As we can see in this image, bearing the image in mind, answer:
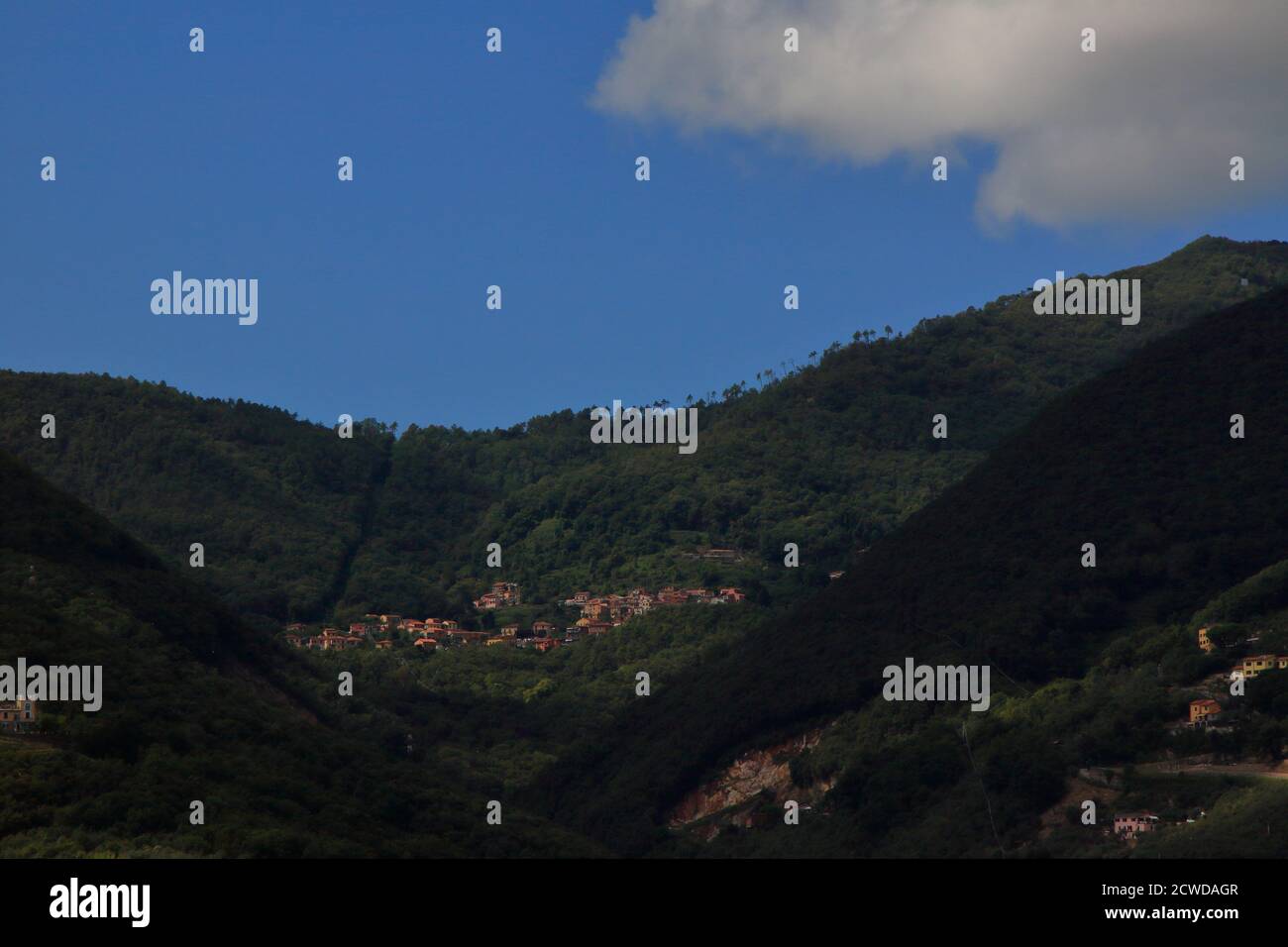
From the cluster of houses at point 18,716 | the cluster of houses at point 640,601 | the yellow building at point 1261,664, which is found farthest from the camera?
the cluster of houses at point 640,601

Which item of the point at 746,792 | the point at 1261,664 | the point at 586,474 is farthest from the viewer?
the point at 586,474

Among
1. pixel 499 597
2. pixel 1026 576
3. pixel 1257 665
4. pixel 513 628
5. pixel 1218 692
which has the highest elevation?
pixel 499 597

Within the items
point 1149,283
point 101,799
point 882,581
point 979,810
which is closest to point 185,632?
point 101,799

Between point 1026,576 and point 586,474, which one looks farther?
point 586,474

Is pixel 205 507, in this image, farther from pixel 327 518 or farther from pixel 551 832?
pixel 551 832

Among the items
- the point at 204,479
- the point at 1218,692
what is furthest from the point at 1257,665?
the point at 204,479

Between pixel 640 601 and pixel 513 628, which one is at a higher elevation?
pixel 640 601

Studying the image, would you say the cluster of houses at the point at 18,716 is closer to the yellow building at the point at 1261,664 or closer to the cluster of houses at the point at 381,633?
the yellow building at the point at 1261,664

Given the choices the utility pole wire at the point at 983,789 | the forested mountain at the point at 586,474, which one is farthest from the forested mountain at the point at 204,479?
the utility pole wire at the point at 983,789

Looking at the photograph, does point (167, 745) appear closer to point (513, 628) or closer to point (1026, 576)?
point (1026, 576)
